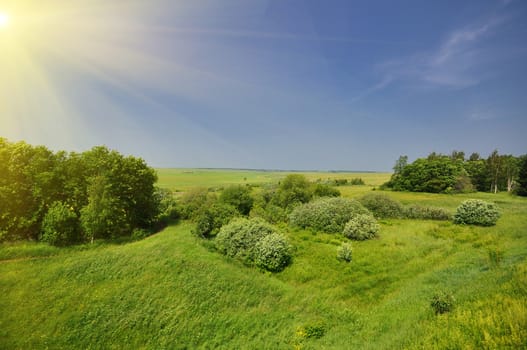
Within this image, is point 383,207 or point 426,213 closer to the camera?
point 426,213

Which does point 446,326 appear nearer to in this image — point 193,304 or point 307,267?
point 307,267

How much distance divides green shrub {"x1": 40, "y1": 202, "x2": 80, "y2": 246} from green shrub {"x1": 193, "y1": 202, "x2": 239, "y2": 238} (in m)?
11.2

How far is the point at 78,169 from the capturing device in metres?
22.4

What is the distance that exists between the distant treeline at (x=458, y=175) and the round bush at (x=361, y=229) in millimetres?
46435

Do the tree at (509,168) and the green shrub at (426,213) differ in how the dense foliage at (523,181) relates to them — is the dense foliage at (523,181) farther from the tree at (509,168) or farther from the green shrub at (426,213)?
the green shrub at (426,213)

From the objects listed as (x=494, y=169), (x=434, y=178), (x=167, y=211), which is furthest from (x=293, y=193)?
(x=494, y=169)

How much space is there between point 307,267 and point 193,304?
8.90m

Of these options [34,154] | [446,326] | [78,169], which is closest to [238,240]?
[446,326]

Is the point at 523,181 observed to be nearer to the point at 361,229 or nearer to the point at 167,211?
the point at 361,229

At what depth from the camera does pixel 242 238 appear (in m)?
19.3

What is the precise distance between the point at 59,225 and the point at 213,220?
1394 cm

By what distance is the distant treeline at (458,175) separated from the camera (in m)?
54.6

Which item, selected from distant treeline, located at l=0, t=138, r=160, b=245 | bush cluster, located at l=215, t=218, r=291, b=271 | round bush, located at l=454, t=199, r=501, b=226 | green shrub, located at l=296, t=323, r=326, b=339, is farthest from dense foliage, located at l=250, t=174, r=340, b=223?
green shrub, located at l=296, t=323, r=326, b=339

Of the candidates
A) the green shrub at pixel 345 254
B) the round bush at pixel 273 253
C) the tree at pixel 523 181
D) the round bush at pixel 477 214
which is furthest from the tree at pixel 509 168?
the round bush at pixel 273 253
